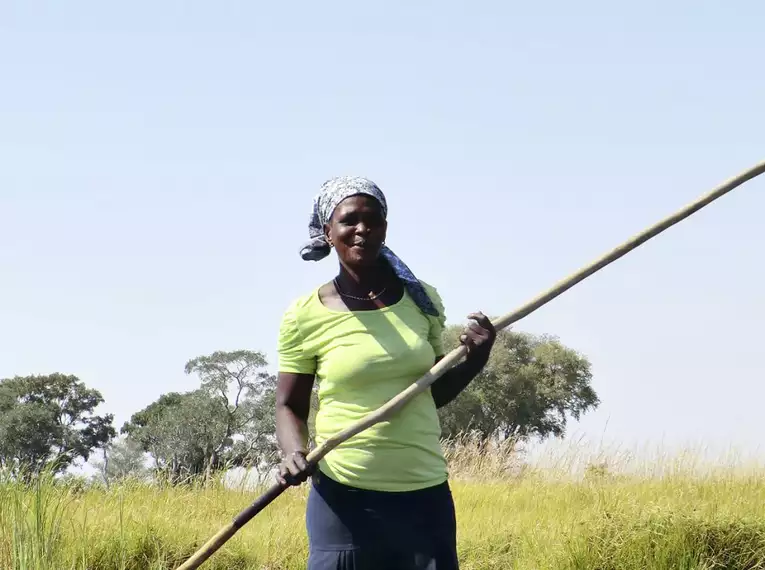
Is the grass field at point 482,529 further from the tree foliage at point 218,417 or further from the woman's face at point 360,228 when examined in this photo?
the tree foliage at point 218,417

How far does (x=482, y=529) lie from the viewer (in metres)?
6.17

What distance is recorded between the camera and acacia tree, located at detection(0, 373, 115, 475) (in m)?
19.6

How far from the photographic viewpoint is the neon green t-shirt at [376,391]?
2.66 m

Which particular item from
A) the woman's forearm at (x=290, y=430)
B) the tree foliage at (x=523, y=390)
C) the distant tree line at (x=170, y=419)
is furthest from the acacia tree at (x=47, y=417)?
the woman's forearm at (x=290, y=430)

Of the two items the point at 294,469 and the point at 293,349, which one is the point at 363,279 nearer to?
the point at 293,349

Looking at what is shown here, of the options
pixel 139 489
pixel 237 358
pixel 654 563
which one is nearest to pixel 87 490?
pixel 139 489

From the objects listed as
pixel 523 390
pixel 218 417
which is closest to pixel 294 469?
pixel 218 417

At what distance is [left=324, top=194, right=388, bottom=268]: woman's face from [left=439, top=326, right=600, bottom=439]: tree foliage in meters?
22.8

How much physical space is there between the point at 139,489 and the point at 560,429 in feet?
71.5

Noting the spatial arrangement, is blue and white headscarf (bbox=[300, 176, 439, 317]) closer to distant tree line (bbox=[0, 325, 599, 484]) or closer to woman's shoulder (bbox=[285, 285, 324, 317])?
woman's shoulder (bbox=[285, 285, 324, 317])

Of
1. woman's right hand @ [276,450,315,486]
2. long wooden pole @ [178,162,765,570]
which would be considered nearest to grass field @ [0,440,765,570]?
long wooden pole @ [178,162,765,570]

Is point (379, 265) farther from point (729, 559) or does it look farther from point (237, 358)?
point (237, 358)

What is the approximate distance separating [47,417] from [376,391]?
745 inches

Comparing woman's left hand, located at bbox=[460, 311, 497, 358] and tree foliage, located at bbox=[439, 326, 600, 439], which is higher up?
woman's left hand, located at bbox=[460, 311, 497, 358]
